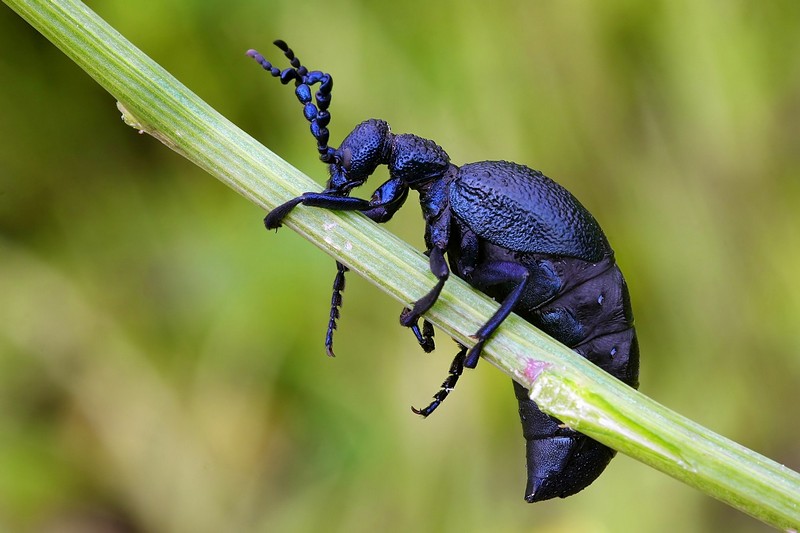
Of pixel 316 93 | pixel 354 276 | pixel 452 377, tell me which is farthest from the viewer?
pixel 354 276

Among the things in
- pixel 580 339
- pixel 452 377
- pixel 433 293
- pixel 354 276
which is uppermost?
pixel 433 293

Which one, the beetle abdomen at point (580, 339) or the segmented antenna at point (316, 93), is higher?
the segmented antenna at point (316, 93)

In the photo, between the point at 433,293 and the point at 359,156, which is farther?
the point at 359,156

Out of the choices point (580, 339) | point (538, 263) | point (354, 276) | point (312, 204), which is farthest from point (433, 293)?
point (354, 276)

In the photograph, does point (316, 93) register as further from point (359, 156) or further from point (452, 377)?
point (452, 377)

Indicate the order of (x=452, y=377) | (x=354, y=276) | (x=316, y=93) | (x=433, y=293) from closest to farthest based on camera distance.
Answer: (x=433, y=293) < (x=316, y=93) < (x=452, y=377) < (x=354, y=276)

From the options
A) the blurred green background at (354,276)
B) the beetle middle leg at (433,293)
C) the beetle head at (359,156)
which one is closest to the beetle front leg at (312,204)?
the beetle middle leg at (433,293)

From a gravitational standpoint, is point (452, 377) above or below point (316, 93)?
below

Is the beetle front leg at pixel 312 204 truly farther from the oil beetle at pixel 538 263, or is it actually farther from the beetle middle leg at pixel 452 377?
the beetle middle leg at pixel 452 377

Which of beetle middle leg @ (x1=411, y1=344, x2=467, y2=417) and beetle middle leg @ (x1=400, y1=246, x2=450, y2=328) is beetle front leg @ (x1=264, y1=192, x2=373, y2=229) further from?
beetle middle leg @ (x1=411, y1=344, x2=467, y2=417)
